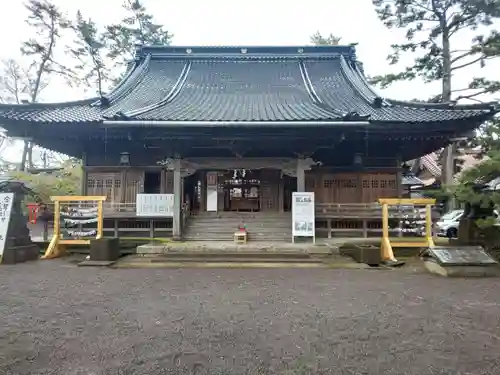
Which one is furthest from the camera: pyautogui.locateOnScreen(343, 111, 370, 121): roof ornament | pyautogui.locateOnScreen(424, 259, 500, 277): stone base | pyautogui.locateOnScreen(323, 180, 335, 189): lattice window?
pyautogui.locateOnScreen(323, 180, 335, 189): lattice window

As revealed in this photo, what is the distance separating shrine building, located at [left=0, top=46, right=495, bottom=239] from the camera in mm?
11391

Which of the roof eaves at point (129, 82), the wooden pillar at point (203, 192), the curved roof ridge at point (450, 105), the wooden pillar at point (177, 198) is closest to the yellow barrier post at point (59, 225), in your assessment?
the wooden pillar at point (177, 198)

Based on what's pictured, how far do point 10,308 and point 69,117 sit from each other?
807 centimetres

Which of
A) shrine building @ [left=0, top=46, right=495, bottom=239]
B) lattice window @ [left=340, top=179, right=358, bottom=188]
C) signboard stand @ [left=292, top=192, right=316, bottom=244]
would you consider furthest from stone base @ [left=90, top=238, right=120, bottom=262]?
lattice window @ [left=340, top=179, right=358, bottom=188]

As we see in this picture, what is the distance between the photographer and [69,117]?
1195cm

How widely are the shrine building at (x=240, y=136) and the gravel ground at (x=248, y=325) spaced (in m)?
Result: 5.05

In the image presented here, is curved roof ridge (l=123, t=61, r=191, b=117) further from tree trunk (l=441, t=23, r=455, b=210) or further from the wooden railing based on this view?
tree trunk (l=441, t=23, r=455, b=210)

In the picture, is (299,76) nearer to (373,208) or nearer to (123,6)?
(373,208)

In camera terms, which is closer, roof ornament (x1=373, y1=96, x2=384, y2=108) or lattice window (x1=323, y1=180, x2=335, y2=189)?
roof ornament (x1=373, y1=96, x2=384, y2=108)

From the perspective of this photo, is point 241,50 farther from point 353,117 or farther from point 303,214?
point 303,214

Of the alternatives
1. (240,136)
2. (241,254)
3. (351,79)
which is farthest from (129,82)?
(241,254)

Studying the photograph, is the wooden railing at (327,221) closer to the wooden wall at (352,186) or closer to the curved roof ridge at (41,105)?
the wooden wall at (352,186)

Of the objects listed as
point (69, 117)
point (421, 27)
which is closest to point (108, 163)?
point (69, 117)

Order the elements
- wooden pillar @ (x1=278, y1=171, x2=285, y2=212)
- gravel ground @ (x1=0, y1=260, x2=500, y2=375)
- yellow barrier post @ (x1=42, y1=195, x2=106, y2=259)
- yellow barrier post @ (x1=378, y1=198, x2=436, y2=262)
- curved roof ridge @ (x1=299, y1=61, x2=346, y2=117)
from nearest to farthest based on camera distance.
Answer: gravel ground @ (x1=0, y1=260, x2=500, y2=375) < yellow barrier post @ (x1=378, y1=198, x2=436, y2=262) < yellow barrier post @ (x1=42, y1=195, x2=106, y2=259) < curved roof ridge @ (x1=299, y1=61, x2=346, y2=117) < wooden pillar @ (x1=278, y1=171, x2=285, y2=212)
